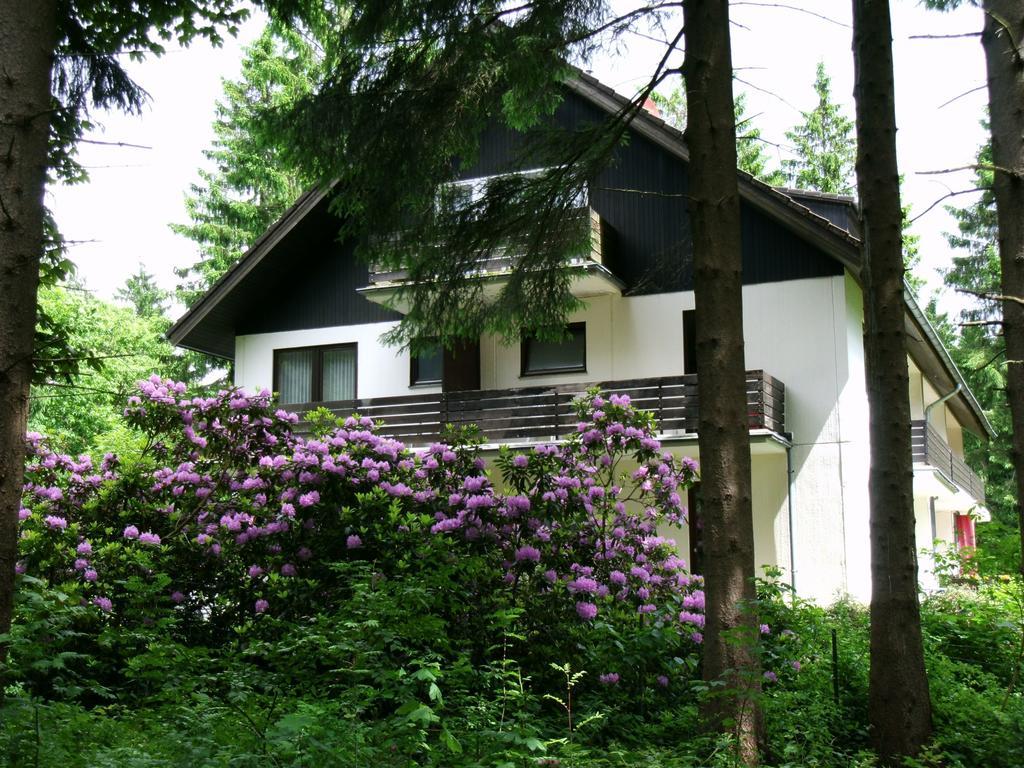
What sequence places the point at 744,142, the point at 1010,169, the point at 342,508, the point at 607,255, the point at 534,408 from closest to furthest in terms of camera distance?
1. the point at 1010,169
2. the point at 342,508
3. the point at 534,408
4. the point at 607,255
5. the point at 744,142

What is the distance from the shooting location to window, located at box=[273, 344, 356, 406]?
21.0m

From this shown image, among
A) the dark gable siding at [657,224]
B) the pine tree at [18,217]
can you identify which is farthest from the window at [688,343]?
the pine tree at [18,217]

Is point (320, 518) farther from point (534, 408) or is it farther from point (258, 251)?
point (258, 251)

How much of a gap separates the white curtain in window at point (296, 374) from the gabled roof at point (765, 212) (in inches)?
69.6

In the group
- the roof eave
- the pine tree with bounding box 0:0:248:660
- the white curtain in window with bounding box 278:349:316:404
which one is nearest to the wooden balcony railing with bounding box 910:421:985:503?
the white curtain in window with bounding box 278:349:316:404

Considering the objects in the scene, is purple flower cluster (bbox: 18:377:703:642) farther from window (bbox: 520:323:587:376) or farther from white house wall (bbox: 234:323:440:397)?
white house wall (bbox: 234:323:440:397)

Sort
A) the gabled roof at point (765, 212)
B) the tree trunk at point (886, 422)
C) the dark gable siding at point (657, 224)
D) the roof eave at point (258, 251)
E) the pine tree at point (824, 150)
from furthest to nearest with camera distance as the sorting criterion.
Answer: the pine tree at point (824, 150), the roof eave at point (258, 251), the dark gable siding at point (657, 224), the gabled roof at point (765, 212), the tree trunk at point (886, 422)

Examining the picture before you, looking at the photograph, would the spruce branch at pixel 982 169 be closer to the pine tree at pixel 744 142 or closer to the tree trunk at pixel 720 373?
the tree trunk at pixel 720 373

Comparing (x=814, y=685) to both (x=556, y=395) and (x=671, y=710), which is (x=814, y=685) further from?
A: (x=556, y=395)

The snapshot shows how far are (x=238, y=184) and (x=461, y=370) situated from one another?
17.9m

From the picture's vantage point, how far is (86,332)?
3525 cm

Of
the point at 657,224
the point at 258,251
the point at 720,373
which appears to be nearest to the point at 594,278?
the point at 657,224

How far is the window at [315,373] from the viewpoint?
68.8ft

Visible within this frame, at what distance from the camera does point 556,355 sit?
19469mm
